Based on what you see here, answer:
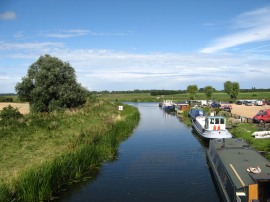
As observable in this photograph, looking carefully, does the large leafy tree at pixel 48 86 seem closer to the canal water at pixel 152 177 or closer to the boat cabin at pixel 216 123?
the canal water at pixel 152 177

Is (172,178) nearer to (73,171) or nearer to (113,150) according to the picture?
(73,171)

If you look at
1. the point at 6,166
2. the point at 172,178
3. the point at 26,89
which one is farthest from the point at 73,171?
the point at 26,89

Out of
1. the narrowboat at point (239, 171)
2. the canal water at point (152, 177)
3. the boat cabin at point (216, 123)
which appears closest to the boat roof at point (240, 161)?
the narrowboat at point (239, 171)

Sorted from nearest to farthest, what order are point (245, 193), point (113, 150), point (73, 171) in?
1. point (245, 193)
2. point (73, 171)
3. point (113, 150)

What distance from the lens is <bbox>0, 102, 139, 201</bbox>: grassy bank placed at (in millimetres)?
16047

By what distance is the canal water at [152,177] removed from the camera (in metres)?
18.7

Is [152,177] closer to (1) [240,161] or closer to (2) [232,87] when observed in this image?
(1) [240,161]

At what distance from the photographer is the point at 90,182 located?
2114 centimetres

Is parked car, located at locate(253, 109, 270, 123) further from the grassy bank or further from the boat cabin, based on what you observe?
the grassy bank

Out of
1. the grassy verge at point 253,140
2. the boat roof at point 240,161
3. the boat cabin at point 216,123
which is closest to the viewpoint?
the boat roof at point 240,161

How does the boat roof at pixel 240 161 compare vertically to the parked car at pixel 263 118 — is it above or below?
below

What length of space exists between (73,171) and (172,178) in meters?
6.71

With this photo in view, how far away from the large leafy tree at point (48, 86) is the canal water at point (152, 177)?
70.9ft

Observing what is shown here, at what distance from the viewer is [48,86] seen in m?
51.4
